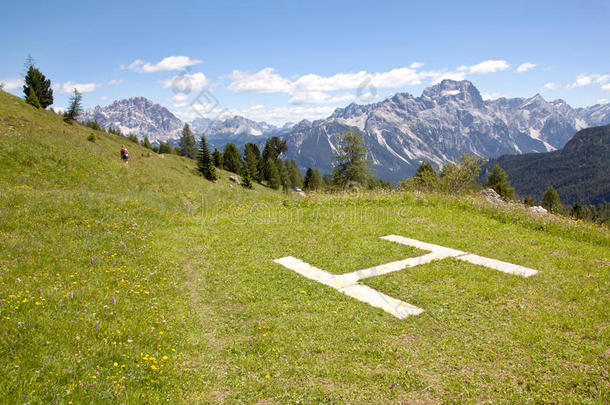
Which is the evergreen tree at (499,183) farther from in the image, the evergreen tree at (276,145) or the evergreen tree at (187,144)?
the evergreen tree at (187,144)

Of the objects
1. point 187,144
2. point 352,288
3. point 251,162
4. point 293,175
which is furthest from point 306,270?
point 293,175

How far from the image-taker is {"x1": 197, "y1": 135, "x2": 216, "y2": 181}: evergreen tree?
74.2 meters

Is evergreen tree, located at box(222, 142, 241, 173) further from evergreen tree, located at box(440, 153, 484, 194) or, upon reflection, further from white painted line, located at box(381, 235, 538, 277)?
white painted line, located at box(381, 235, 538, 277)

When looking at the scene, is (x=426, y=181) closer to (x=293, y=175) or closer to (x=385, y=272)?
(x=385, y=272)

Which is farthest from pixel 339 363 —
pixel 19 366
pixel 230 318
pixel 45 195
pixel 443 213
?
pixel 45 195

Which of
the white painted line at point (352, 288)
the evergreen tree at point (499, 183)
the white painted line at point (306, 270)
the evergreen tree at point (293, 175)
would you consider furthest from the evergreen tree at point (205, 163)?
the evergreen tree at point (499, 183)

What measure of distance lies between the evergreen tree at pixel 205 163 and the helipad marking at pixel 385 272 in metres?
67.4

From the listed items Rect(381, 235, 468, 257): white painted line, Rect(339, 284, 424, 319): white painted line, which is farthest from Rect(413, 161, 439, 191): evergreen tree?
Rect(339, 284, 424, 319): white painted line

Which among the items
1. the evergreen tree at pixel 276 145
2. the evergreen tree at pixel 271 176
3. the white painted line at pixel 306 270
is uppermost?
the evergreen tree at pixel 276 145

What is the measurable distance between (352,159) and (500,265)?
45.3m

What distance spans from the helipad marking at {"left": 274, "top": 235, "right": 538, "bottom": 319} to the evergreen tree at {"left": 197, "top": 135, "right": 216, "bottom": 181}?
221 feet

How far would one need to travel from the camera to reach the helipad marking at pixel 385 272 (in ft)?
24.5

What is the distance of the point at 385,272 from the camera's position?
9.34 meters

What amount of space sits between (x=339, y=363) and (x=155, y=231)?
35.8ft
